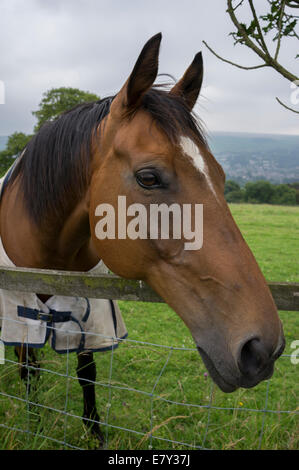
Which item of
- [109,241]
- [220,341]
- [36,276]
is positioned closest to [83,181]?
[109,241]

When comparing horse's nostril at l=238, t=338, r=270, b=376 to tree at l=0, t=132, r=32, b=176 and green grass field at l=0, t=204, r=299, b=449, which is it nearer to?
green grass field at l=0, t=204, r=299, b=449

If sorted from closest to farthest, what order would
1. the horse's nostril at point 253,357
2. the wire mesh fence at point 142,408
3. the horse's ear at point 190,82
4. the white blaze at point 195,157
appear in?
the horse's nostril at point 253,357 → the white blaze at point 195,157 → the horse's ear at point 190,82 → the wire mesh fence at point 142,408

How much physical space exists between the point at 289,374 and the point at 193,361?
1298mm

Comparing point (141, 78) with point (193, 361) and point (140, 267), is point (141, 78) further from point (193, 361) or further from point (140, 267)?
point (193, 361)

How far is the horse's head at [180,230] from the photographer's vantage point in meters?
1.35

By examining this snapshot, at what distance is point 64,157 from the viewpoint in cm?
218

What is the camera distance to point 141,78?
5.66 feet

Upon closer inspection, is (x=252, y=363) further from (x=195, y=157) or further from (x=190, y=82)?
(x=190, y=82)

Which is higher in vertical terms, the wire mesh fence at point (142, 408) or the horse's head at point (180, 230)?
the horse's head at point (180, 230)

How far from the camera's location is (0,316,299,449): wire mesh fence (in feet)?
7.18

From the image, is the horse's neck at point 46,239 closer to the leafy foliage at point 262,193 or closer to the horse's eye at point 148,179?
the horse's eye at point 148,179

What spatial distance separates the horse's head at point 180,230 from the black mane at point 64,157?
3 centimetres

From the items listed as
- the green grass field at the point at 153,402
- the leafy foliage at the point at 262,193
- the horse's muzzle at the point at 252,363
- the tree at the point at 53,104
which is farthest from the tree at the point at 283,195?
the horse's muzzle at the point at 252,363

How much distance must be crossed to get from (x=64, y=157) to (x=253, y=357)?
163 cm
